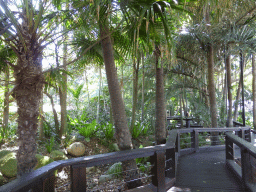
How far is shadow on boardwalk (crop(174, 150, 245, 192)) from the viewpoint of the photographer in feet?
11.4

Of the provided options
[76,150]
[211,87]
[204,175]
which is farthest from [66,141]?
[211,87]

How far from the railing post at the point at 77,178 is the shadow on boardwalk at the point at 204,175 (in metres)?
1.74

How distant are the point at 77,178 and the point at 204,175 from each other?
2839 millimetres

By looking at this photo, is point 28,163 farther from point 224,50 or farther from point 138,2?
point 224,50

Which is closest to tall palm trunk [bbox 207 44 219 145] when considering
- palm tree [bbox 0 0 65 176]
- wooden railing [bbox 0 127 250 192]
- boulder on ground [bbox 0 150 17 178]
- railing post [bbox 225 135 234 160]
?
railing post [bbox 225 135 234 160]

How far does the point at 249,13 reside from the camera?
24.2 feet

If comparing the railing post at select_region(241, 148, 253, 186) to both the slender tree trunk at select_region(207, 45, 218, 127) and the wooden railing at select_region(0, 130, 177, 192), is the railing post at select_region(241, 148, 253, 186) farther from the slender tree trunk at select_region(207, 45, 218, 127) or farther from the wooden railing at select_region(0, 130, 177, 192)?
the slender tree trunk at select_region(207, 45, 218, 127)

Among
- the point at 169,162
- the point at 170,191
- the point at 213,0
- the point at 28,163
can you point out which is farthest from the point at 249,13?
the point at 28,163

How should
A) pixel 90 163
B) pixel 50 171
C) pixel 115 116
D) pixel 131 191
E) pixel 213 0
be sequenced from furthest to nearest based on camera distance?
pixel 115 116 < pixel 213 0 < pixel 131 191 < pixel 90 163 < pixel 50 171

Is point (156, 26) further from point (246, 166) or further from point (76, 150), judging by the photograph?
point (76, 150)

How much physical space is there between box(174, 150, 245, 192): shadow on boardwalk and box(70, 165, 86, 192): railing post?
5.70 ft

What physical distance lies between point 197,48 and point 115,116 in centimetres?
551

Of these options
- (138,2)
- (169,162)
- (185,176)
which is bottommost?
(185,176)

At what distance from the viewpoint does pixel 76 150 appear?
24.6 feet
